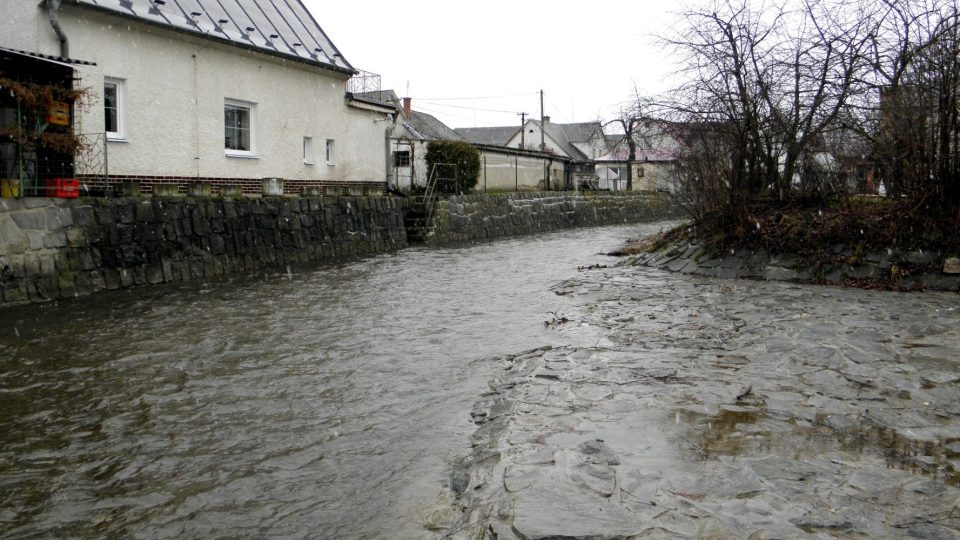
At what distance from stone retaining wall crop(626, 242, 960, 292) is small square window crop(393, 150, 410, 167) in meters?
13.3

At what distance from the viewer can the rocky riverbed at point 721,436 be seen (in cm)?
349

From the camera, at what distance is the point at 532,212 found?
30.0 metres

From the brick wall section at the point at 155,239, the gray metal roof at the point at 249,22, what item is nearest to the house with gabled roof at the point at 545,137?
the gray metal roof at the point at 249,22

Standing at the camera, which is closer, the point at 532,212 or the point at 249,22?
the point at 249,22

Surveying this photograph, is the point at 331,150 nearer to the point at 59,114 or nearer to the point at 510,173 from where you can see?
the point at 59,114

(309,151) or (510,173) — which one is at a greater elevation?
(510,173)

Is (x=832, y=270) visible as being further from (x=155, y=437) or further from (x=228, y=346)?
(x=155, y=437)

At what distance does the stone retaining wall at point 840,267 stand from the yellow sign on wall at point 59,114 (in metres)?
11.4

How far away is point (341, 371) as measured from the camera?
7117 mm

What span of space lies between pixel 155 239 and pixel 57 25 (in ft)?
14.5

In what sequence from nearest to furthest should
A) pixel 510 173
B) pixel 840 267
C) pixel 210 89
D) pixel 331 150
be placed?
pixel 840 267, pixel 210 89, pixel 331 150, pixel 510 173

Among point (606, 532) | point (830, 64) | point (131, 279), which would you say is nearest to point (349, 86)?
point (131, 279)

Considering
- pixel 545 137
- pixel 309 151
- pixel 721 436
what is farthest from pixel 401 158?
pixel 545 137

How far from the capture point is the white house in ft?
46.8
